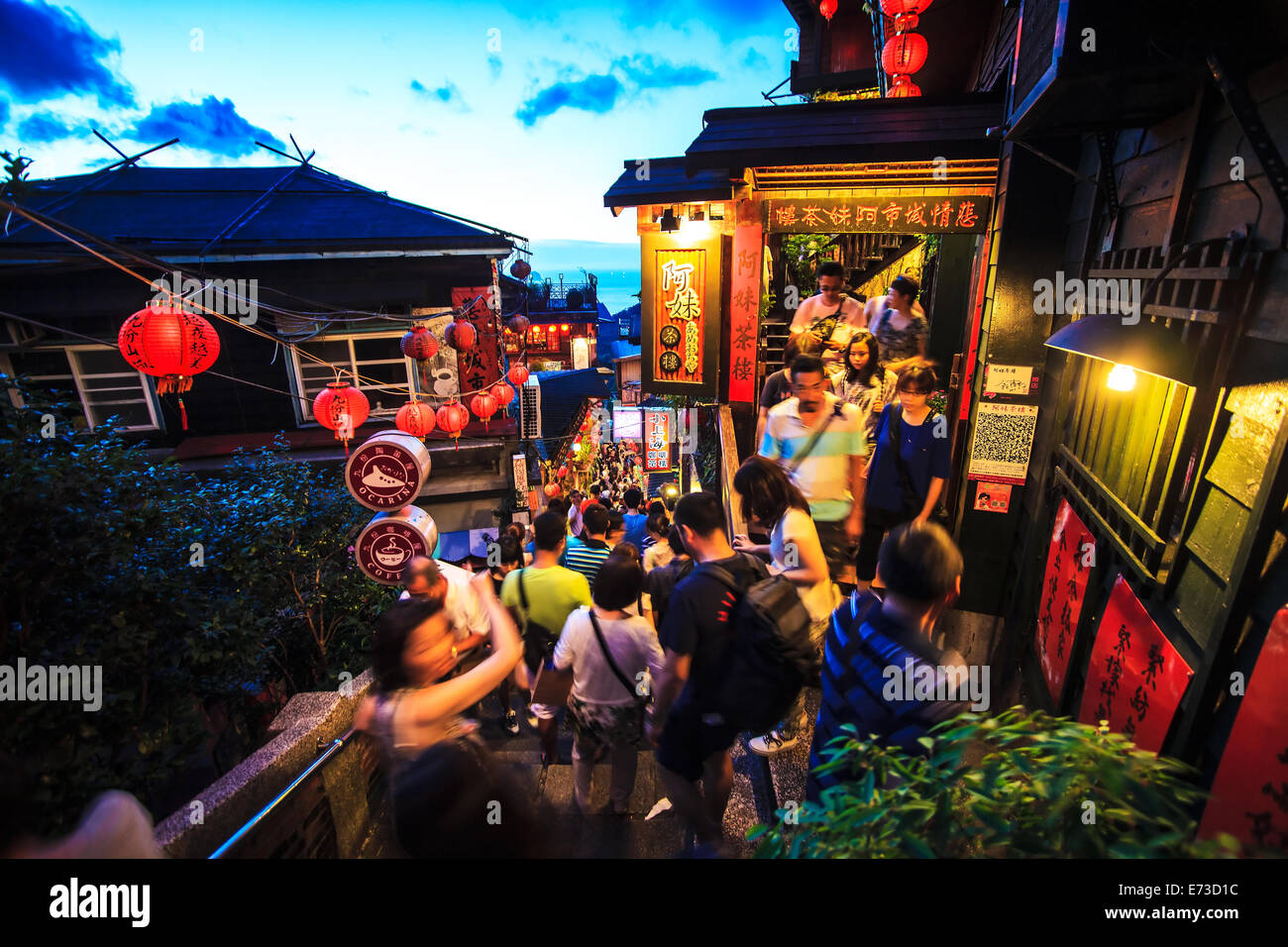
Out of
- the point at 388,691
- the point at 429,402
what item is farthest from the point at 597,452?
the point at 388,691

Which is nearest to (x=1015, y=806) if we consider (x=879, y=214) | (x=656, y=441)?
(x=879, y=214)

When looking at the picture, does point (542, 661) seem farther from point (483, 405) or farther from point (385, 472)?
point (483, 405)

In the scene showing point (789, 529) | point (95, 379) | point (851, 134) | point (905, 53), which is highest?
point (905, 53)

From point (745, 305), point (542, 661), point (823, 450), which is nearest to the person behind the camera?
point (542, 661)

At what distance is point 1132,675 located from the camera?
3.39 metres

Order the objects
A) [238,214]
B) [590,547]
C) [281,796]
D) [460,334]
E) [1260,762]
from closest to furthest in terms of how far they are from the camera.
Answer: [1260,762]
[281,796]
[590,547]
[460,334]
[238,214]

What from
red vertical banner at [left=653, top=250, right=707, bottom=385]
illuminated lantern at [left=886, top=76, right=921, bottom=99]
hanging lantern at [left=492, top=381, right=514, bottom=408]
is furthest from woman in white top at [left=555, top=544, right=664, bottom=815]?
illuminated lantern at [left=886, top=76, right=921, bottom=99]

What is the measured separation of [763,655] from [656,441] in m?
16.7

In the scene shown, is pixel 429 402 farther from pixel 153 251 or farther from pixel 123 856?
pixel 123 856

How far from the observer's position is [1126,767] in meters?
1.73

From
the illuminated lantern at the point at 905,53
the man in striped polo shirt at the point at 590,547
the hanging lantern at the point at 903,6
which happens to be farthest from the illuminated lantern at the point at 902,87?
the man in striped polo shirt at the point at 590,547

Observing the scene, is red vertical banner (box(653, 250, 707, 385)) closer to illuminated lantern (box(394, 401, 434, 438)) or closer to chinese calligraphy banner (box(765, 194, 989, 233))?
chinese calligraphy banner (box(765, 194, 989, 233))

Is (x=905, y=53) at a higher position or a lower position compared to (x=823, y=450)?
higher
